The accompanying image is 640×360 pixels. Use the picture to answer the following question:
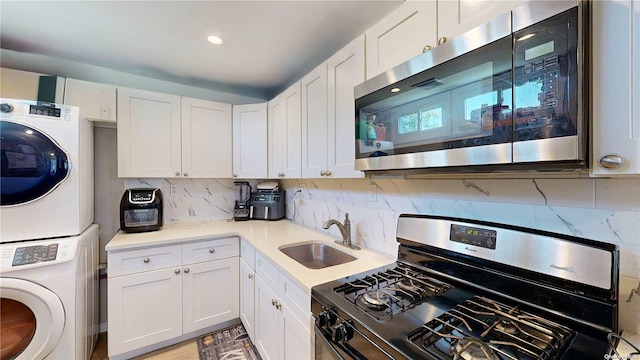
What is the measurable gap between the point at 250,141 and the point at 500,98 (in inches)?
87.0

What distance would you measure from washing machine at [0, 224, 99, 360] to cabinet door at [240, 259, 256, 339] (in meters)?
1.02

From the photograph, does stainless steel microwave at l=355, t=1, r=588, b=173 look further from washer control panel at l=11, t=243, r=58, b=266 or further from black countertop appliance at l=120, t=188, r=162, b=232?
black countertop appliance at l=120, t=188, r=162, b=232

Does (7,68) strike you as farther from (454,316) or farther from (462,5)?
(454,316)

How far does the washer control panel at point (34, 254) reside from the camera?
1.37 metres

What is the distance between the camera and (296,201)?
8.68ft

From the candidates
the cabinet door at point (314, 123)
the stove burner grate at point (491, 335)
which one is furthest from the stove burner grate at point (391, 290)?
the cabinet door at point (314, 123)

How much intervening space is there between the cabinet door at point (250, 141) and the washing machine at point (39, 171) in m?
1.19

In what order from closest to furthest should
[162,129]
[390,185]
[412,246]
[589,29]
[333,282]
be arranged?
1. [589,29]
2. [333,282]
3. [412,246]
4. [390,185]
5. [162,129]

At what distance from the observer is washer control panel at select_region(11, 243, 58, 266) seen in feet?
4.50

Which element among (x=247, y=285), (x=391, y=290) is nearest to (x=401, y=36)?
(x=391, y=290)

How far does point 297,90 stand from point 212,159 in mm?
1163

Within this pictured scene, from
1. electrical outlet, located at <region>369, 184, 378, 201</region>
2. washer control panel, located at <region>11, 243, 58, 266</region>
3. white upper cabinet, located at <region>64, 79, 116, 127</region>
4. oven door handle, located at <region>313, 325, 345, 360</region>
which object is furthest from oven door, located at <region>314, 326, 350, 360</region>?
white upper cabinet, located at <region>64, 79, 116, 127</region>

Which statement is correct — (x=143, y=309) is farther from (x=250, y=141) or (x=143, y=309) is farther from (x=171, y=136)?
(x=250, y=141)

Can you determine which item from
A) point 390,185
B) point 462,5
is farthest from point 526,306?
point 462,5
